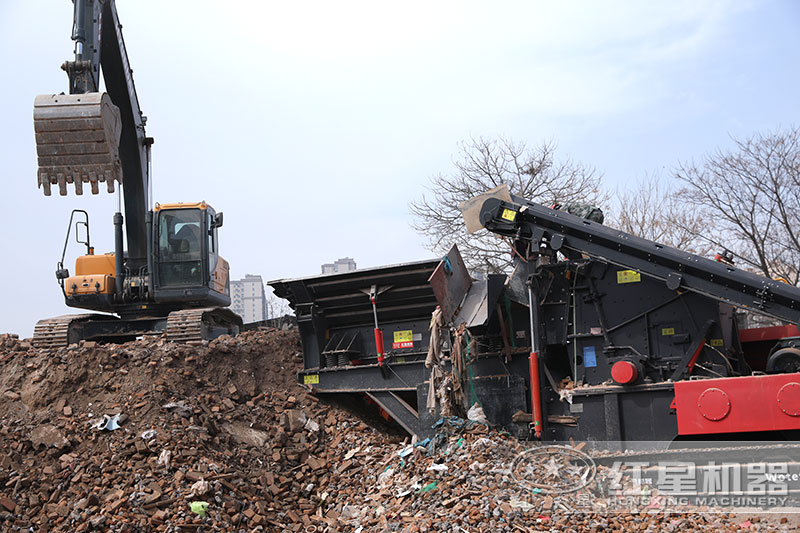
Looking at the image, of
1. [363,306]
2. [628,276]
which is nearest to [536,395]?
[628,276]

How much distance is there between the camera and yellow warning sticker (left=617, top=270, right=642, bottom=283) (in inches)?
279

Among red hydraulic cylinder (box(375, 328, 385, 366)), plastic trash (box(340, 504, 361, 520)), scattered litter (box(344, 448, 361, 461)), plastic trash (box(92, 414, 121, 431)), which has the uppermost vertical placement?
red hydraulic cylinder (box(375, 328, 385, 366))

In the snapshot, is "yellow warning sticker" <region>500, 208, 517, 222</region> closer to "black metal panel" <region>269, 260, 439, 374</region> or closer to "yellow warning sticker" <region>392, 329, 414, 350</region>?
"black metal panel" <region>269, 260, 439, 374</region>

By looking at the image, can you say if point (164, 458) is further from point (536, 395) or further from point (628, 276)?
point (628, 276)

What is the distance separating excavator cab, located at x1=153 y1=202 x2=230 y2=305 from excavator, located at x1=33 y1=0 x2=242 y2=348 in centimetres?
2

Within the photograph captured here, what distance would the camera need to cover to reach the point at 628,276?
23.4 feet

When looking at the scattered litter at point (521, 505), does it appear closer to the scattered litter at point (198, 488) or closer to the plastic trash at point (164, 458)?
the scattered litter at point (198, 488)

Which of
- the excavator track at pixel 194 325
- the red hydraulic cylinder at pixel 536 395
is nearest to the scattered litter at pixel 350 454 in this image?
the red hydraulic cylinder at pixel 536 395

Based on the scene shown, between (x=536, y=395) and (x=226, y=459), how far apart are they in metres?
3.35

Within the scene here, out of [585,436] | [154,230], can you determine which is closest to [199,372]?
[154,230]

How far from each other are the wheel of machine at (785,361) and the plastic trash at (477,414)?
2.83m

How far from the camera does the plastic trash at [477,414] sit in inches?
A: 297

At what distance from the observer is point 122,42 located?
36.6ft

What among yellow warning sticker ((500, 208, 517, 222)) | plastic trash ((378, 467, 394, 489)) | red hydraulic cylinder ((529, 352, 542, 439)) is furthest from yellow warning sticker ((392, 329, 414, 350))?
yellow warning sticker ((500, 208, 517, 222))
